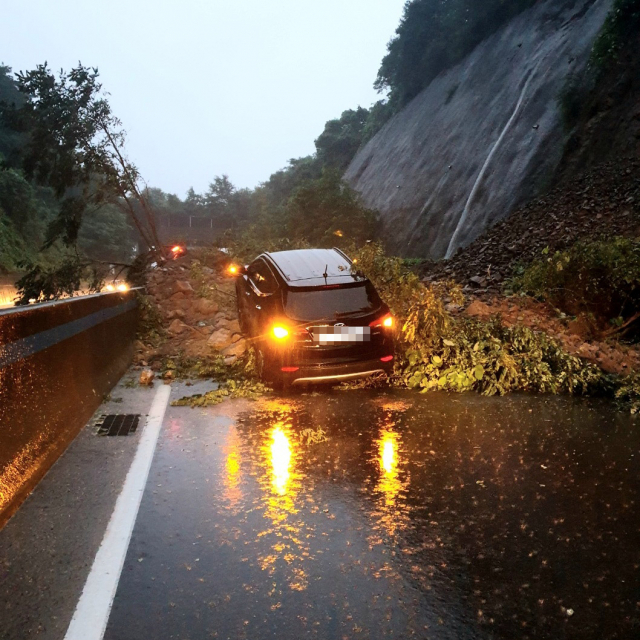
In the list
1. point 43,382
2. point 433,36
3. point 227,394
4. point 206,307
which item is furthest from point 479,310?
point 433,36

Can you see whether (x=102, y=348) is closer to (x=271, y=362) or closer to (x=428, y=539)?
(x=271, y=362)

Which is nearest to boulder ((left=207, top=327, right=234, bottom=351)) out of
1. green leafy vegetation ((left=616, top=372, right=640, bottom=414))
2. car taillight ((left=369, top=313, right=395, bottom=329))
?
car taillight ((left=369, top=313, right=395, bottom=329))

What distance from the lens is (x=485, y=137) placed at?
36344mm

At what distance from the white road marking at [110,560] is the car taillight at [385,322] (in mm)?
3526

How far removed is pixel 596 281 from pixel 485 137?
2863cm

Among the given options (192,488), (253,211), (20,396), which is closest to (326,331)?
(192,488)

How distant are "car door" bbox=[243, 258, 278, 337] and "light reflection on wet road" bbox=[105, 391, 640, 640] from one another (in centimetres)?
241

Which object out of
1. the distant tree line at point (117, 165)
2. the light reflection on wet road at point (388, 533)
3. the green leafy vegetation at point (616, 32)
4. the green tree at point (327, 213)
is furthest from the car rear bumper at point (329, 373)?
the green tree at point (327, 213)

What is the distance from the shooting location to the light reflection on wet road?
3.01m

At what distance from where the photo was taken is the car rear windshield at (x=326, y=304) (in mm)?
8102

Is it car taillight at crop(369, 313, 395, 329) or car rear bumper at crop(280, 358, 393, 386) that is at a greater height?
car taillight at crop(369, 313, 395, 329)

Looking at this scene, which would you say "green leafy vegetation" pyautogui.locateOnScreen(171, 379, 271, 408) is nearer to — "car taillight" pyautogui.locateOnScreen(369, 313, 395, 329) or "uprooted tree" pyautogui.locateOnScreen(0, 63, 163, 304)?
"car taillight" pyautogui.locateOnScreen(369, 313, 395, 329)

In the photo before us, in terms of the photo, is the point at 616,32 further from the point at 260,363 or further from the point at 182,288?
the point at 260,363

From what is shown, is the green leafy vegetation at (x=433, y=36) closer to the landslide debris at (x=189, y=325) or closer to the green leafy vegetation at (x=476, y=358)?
the landslide debris at (x=189, y=325)
